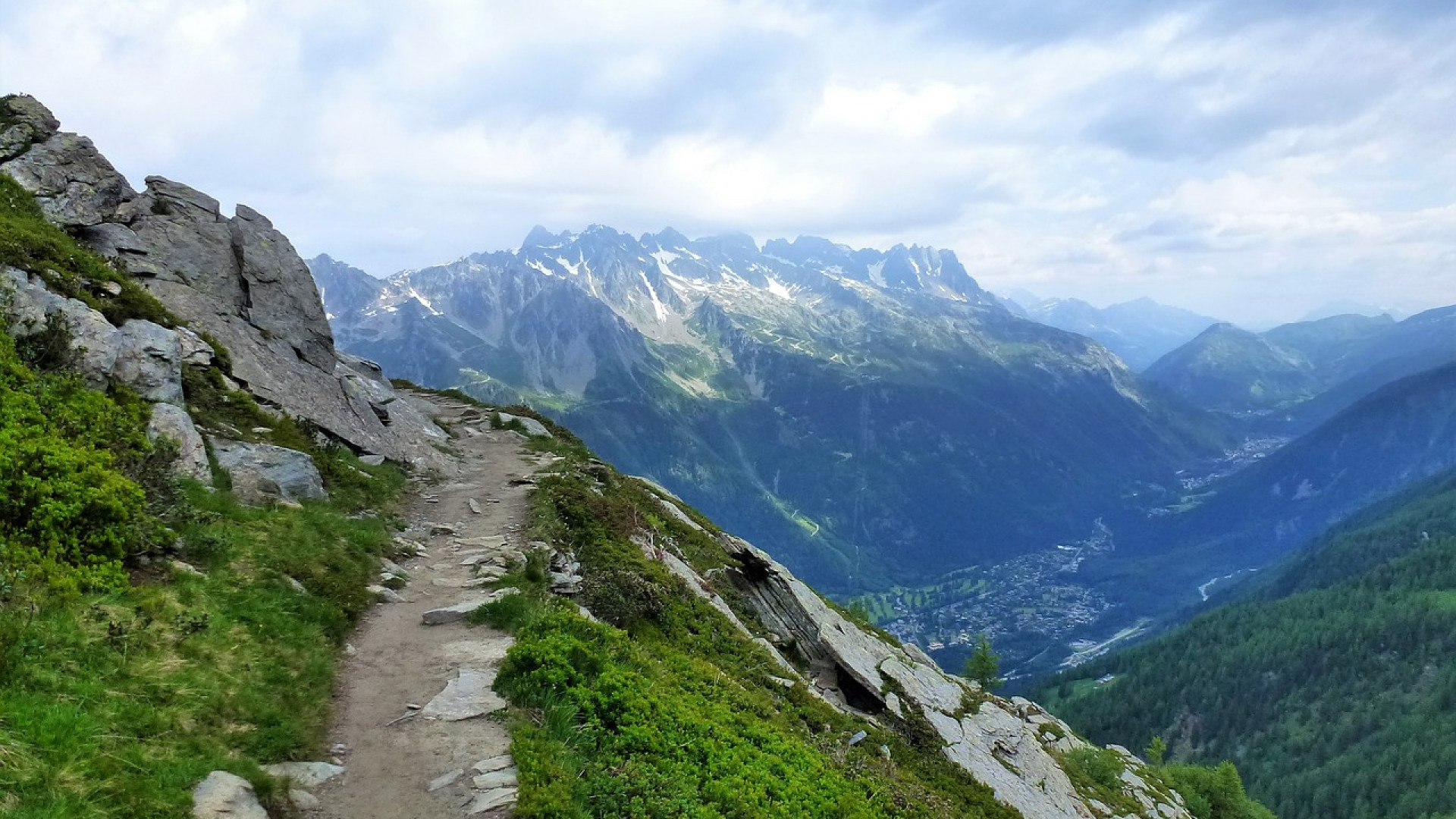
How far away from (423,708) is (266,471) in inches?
511

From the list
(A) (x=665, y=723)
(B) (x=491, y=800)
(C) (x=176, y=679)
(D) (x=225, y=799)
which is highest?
(C) (x=176, y=679)

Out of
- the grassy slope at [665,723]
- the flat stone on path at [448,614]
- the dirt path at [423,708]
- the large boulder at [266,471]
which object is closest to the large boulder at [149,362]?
the large boulder at [266,471]

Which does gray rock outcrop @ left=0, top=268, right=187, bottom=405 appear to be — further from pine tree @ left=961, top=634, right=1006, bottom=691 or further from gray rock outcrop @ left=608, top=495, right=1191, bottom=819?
→ pine tree @ left=961, top=634, right=1006, bottom=691

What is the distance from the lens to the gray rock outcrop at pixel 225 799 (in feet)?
28.7

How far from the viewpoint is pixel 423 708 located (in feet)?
43.5

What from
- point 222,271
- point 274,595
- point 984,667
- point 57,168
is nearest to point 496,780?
point 274,595

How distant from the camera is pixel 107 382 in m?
19.2

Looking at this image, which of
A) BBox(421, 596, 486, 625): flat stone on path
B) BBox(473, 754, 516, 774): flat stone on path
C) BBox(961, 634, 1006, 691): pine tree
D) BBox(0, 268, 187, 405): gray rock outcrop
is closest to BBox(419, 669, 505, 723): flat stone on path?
BBox(473, 754, 516, 774): flat stone on path

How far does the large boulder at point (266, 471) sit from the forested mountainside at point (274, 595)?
0.11 m

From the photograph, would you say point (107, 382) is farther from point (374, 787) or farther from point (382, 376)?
point (382, 376)

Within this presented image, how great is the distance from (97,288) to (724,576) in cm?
2710

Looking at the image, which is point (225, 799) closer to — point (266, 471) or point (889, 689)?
point (266, 471)

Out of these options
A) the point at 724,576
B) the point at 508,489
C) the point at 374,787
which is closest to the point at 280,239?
the point at 508,489

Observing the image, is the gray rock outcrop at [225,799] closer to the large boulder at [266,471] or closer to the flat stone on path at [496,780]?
the flat stone on path at [496,780]
